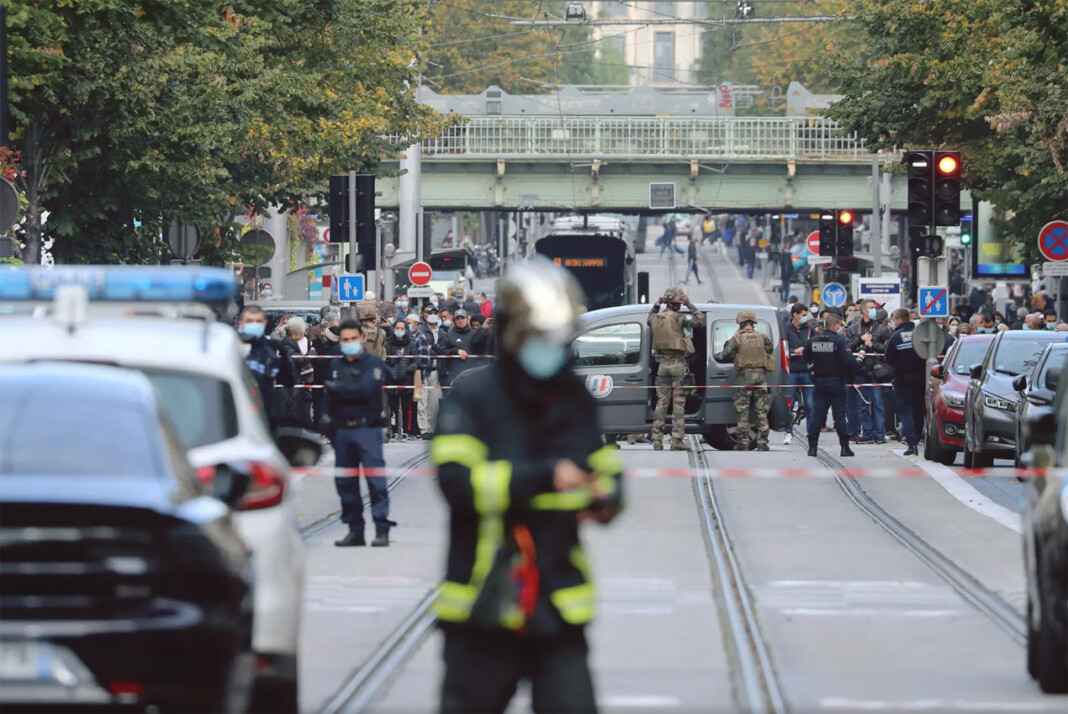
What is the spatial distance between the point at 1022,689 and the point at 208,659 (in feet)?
15.0

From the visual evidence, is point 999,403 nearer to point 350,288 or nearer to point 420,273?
point 350,288

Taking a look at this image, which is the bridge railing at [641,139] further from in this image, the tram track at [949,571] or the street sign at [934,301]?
the tram track at [949,571]

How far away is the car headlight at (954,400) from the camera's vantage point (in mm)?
24433

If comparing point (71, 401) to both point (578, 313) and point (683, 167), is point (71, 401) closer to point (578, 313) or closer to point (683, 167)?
point (578, 313)

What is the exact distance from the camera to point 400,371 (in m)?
29.7

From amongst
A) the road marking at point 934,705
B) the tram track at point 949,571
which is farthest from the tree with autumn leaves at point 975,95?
the road marking at point 934,705

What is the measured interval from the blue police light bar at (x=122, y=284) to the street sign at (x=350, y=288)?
889 inches

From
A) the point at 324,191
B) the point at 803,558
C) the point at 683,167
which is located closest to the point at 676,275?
the point at 683,167

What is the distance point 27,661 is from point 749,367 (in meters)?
19.5

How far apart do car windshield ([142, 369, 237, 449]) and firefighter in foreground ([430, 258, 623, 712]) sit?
9.27ft

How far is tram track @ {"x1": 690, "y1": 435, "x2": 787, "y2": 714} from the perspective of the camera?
9.65 metres

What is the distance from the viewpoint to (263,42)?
3462 cm

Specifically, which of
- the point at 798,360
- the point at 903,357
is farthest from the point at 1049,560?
the point at 798,360

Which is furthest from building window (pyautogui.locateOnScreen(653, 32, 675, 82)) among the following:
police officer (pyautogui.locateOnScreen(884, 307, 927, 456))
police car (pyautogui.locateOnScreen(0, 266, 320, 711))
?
police car (pyautogui.locateOnScreen(0, 266, 320, 711))
